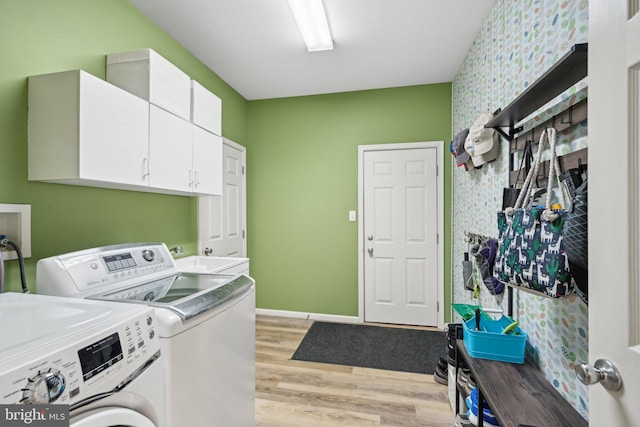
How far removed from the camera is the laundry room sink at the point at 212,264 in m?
2.14

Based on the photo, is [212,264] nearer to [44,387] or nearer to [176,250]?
[176,250]

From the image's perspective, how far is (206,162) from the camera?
2195 mm

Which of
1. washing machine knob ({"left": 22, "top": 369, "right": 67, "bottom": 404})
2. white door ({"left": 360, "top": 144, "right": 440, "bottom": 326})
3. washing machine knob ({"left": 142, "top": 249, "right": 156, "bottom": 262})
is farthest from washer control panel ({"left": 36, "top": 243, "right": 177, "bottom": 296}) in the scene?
white door ({"left": 360, "top": 144, "right": 440, "bottom": 326})

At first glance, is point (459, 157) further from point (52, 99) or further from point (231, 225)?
point (52, 99)

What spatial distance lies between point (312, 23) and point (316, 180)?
1645mm

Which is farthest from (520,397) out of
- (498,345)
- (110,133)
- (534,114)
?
(110,133)

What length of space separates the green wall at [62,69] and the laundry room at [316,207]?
0.01 metres

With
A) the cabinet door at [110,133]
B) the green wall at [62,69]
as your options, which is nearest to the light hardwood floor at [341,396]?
the green wall at [62,69]

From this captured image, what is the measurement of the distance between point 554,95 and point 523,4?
744 millimetres

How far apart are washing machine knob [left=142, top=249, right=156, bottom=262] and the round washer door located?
43.0 inches

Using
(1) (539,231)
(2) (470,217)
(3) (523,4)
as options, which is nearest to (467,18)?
(3) (523,4)

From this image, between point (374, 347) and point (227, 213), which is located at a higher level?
point (227, 213)

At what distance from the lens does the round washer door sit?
64 centimetres

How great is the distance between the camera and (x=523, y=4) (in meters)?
Answer: 1.59
